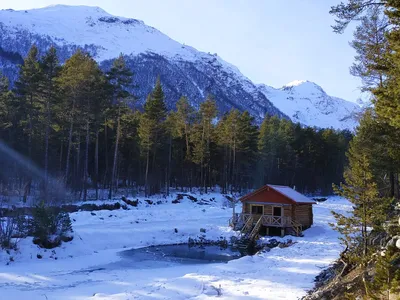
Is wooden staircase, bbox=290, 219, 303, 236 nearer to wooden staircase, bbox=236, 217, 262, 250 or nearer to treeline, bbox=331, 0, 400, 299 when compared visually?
wooden staircase, bbox=236, 217, 262, 250

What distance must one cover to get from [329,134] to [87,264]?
205 feet

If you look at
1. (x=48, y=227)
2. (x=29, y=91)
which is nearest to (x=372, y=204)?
(x=48, y=227)

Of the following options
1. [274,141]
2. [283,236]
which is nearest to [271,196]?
[283,236]

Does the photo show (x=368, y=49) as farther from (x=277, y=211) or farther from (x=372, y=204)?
(x=277, y=211)

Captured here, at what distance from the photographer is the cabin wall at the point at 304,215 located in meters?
32.0

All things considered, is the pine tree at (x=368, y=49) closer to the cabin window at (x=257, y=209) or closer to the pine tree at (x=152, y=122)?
the cabin window at (x=257, y=209)

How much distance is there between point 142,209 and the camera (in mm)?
35250

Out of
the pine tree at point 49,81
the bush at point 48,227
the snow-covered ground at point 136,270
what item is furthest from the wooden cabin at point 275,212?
the pine tree at point 49,81

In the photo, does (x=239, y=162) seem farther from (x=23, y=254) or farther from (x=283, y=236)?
(x=23, y=254)

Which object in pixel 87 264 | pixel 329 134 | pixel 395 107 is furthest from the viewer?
pixel 329 134

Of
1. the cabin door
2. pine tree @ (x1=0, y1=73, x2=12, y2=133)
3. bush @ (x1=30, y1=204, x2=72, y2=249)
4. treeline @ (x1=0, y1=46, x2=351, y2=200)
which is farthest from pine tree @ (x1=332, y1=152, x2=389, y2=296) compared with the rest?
pine tree @ (x1=0, y1=73, x2=12, y2=133)

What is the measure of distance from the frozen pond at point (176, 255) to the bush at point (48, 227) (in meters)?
3.57

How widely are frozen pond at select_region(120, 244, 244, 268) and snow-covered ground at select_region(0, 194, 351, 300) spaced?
0.60 meters

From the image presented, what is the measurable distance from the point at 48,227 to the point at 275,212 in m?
19.4
